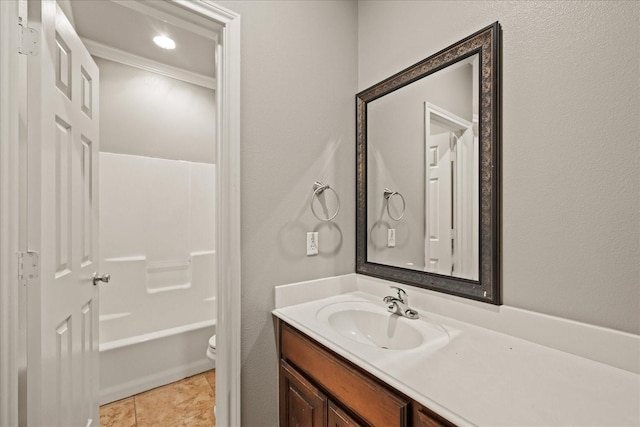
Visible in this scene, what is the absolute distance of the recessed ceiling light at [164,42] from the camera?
2203 millimetres

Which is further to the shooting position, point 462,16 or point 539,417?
point 462,16

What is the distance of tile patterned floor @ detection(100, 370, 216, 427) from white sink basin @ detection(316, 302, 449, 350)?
3.92 feet

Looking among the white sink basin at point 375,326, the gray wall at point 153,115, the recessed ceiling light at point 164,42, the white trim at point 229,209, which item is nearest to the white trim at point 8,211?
the white trim at point 229,209

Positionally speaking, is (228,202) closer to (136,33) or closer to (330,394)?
(330,394)

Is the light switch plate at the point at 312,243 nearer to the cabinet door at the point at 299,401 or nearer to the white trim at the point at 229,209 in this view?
the white trim at the point at 229,209

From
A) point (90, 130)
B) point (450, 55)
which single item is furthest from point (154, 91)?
point (450, 55)

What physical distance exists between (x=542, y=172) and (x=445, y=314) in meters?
0.64

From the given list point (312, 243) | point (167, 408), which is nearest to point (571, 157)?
point (312, 243)

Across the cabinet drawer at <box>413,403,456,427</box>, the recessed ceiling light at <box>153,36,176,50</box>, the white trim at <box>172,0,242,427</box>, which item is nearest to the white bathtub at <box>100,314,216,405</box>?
the white trim at <box>172,0,242,427</box>

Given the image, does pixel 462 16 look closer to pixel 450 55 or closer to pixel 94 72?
Answer: pixel 450 55

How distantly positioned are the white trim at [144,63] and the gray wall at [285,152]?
164 cm

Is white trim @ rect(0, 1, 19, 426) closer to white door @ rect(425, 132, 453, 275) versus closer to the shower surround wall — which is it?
the shower surround wall

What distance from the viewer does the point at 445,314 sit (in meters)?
1.22

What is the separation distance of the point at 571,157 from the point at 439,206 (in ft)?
1.59
